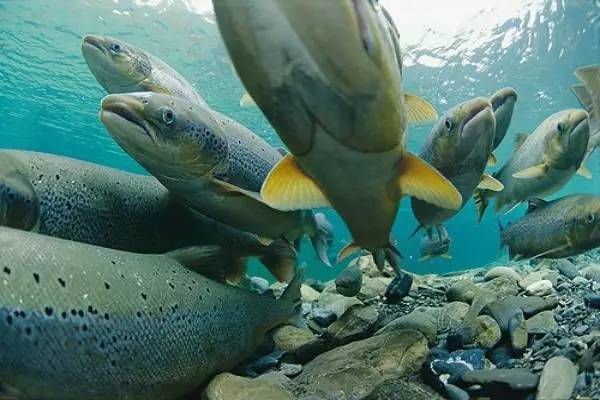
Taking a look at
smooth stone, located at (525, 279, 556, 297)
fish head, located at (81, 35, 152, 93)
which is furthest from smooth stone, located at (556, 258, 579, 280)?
fish head, located at (81, 35, 152, 93)

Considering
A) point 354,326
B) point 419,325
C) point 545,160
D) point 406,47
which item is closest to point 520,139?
point 545,160

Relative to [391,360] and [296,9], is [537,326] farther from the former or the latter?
[296,9]

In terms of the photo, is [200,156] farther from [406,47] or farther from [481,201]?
[406,47]

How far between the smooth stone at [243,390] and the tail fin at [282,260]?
2.00 m

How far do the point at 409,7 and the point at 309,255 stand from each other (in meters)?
15.9

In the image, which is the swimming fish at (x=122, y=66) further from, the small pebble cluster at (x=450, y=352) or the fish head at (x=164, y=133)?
the small pebble cluster at (x=450, y=352)

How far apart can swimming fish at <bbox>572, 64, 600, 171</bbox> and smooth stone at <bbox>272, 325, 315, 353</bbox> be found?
11.1ft

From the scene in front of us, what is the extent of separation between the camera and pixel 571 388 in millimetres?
2244

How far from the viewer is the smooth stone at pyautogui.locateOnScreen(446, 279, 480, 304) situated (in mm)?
4375

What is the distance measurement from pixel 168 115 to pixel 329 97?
1759mm

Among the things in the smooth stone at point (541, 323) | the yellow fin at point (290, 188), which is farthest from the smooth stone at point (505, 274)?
the yellow fin at point (290, 188)

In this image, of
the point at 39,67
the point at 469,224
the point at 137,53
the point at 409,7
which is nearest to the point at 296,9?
the point at 137,53

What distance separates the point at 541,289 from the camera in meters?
4.14

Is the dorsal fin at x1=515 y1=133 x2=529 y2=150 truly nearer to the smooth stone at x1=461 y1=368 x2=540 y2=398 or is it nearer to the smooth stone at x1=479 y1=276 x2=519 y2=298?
the smooth stone at x1=479 y1=276 x2=519 y2=298
